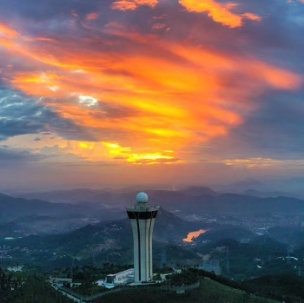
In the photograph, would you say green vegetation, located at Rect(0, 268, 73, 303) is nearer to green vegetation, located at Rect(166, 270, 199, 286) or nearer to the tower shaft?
the tower shaft

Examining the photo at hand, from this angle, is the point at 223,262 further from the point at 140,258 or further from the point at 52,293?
the point at 52,293

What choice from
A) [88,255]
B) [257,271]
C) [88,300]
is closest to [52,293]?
[88,300]

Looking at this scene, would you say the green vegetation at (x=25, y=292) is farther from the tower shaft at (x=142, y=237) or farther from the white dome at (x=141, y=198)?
the white dome at (x=141, y=198)

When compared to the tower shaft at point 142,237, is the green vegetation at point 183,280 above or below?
below

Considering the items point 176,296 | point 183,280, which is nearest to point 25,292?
point 176,296

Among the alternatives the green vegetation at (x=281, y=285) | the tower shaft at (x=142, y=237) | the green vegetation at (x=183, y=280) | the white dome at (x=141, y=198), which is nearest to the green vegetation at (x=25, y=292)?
the tower shaft at (x=142, y=237)

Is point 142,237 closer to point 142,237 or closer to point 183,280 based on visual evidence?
point 142,237

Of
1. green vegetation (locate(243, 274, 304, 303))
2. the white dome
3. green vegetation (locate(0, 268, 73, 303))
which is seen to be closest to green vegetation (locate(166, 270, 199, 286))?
the white dome

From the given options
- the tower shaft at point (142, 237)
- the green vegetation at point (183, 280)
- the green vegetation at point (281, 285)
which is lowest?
the green vegetation at point (281, 285)
